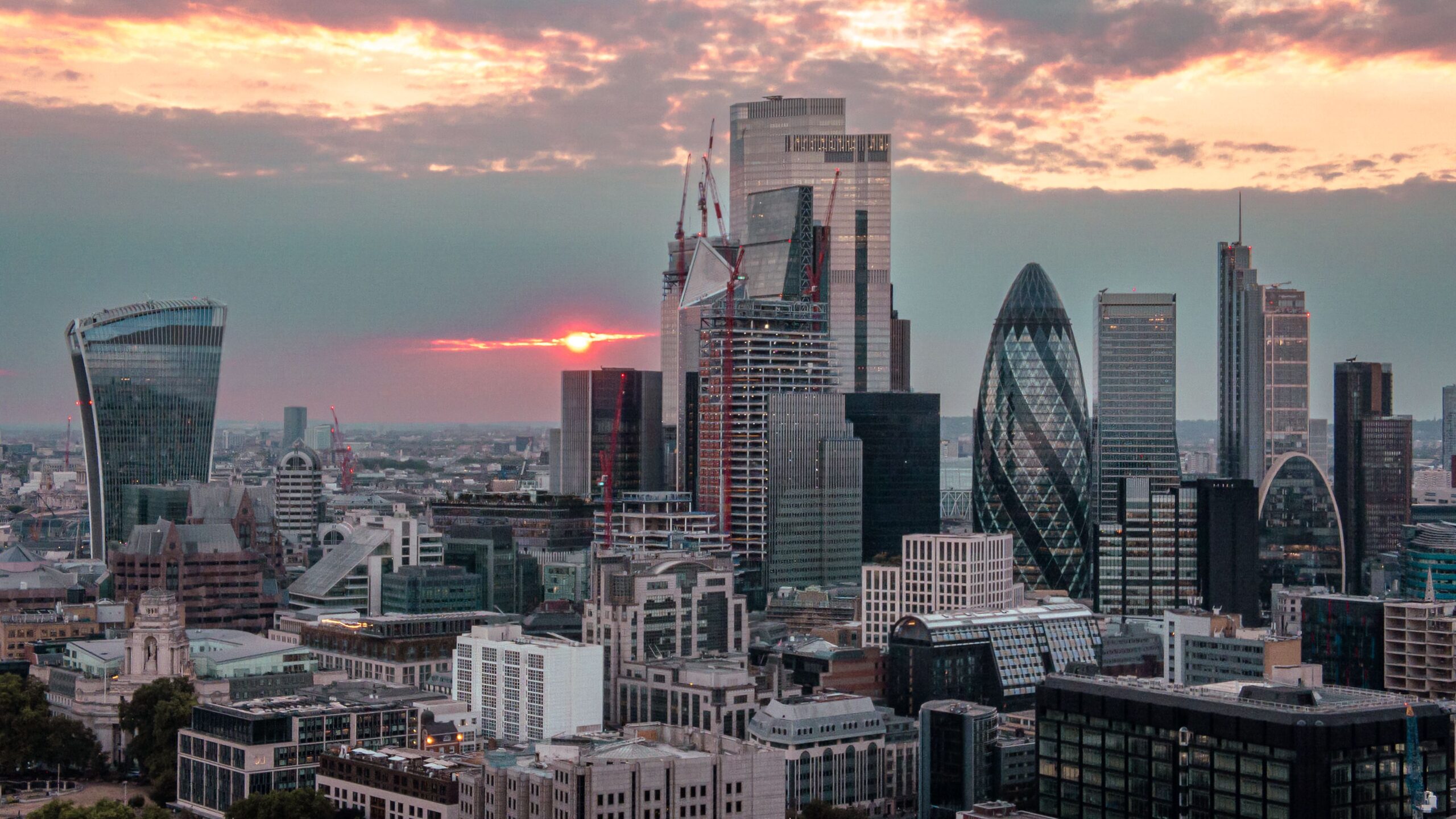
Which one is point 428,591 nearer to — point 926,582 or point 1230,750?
point 926,582

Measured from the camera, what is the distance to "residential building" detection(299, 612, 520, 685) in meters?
137

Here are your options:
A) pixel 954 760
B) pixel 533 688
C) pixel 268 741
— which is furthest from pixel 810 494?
pixel 268 741

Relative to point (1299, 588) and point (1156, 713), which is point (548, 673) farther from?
point (1299, 588)

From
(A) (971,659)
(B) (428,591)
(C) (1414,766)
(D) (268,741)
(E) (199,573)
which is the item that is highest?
(E) (199,573)

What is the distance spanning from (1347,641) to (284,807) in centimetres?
6969

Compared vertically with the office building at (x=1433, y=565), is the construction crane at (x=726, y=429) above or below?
above

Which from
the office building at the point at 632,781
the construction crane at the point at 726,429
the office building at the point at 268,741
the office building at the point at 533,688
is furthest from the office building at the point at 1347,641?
the construction crane at the point at 726,429

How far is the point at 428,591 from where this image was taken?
159125mm

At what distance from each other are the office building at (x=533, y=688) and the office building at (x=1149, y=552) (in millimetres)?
80724

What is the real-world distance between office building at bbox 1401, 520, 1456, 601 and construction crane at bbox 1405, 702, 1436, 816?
62356mm

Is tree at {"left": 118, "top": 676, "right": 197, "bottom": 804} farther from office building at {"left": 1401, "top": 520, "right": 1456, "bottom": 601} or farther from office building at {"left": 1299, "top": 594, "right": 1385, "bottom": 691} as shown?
office building at {"left": 1401, "top": 520, "right": 1456, "bottom": 601}

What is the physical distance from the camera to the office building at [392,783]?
9344 centimetres

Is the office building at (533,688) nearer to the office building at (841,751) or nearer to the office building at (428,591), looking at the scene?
the office building at (841,751)

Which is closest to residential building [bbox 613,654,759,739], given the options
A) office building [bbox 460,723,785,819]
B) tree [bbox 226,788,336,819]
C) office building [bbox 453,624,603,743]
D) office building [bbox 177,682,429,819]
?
office building [bbox 453,624,603,743]
